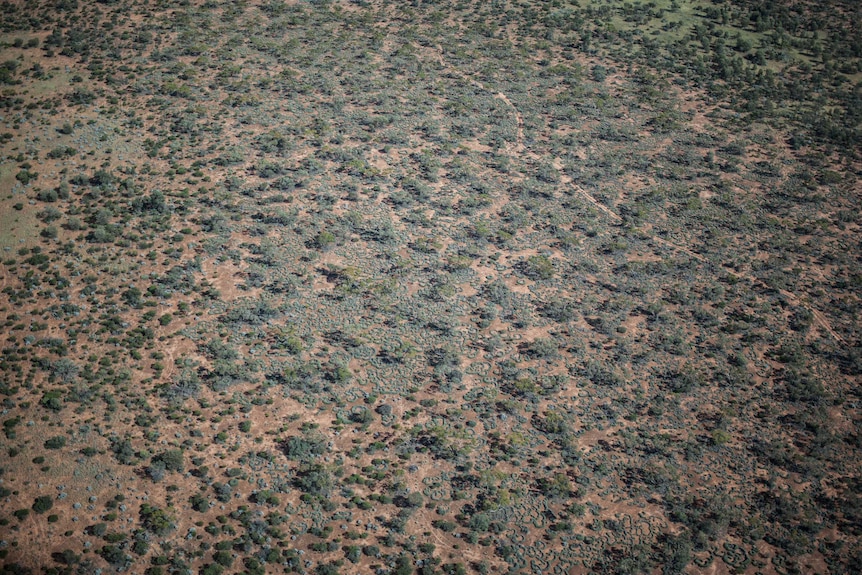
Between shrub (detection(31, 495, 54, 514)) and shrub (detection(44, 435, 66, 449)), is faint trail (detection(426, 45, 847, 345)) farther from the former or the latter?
shrub (detection(31, 495, 54, 514))

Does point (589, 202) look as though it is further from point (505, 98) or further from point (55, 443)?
point (55, 443)

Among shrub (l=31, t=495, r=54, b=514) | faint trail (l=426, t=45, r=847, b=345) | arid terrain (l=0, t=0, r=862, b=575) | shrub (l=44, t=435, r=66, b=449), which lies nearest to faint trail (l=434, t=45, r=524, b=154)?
faint trail (l=426, t=45, r=847, b=345)

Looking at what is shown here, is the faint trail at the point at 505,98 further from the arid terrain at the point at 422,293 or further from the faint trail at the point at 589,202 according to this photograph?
the arid terrain at the point at 422,293

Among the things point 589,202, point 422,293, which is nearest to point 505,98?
point 589,202

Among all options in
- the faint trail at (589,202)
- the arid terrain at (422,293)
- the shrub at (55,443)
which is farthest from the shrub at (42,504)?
the faint trail at (589,202)

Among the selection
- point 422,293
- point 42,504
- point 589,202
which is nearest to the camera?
point 42,504

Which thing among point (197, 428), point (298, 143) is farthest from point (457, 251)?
point (197, 428)
